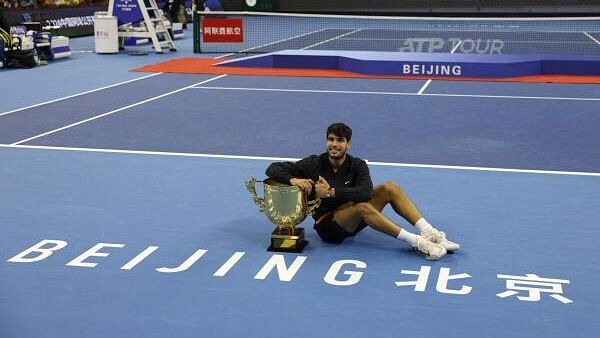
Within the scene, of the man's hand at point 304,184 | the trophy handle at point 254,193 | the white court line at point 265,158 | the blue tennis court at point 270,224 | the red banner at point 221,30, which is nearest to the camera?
the blue tennis court at point 270,224

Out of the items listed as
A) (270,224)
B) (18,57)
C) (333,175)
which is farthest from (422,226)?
(18,57)

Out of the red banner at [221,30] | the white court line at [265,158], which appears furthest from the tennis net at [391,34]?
the white court line at [265,158]

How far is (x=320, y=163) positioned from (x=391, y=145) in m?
4.21

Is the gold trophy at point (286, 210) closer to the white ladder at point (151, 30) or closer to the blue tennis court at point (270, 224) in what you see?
the blue tennis court at point (270, 224)

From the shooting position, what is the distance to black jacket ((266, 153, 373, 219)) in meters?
6.62

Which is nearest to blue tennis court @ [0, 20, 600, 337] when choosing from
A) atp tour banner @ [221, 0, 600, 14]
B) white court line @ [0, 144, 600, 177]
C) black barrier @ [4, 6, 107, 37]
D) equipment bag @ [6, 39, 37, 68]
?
white court line @ [0, 144, 600, 177]

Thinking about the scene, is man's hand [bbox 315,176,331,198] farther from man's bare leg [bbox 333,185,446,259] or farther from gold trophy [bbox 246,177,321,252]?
man's bare leg [bbox 333,185,446,259]

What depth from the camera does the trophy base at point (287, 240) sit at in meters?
6.70

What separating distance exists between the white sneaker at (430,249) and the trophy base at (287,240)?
896 millimetres

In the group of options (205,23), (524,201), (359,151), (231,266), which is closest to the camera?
(231,266)

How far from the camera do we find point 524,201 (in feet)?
27.1

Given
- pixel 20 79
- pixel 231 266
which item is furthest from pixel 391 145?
pixel 20 79

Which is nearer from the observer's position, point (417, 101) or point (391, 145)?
point (391, 145)

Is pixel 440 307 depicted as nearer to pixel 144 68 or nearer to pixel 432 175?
pixel 432 175
